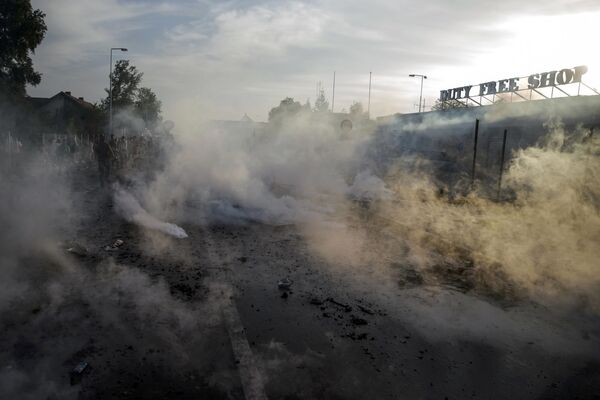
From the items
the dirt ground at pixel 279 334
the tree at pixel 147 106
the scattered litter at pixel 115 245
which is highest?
the tree at pixel 147 106

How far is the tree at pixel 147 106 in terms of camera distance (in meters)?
41.2

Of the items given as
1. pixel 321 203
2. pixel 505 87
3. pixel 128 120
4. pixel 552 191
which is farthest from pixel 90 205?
pixel 128 120

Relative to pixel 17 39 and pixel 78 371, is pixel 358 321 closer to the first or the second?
pixel 78 371

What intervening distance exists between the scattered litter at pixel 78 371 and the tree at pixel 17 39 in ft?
90.2

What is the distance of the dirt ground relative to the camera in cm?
278

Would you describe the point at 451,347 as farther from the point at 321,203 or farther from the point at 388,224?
the point at 321,203

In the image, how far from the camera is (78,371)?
9.24ft

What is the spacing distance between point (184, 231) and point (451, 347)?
207 inches

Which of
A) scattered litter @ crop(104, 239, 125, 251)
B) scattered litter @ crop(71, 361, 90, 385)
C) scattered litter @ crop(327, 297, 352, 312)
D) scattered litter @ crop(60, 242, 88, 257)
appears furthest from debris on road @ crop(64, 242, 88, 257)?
scattered litter @ crop(327, 297, 352, 312)

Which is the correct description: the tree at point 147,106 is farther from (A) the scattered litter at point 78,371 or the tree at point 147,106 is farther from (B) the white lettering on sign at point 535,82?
(A) the scattered litter at point 78,371

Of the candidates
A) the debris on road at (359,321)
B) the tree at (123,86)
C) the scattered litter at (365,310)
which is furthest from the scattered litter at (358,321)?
the tree at (123,86)

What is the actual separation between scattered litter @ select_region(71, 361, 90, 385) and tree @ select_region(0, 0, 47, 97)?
27489mm

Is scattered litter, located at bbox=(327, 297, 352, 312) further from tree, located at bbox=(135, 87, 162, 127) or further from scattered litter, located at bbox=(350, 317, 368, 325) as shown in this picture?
tree, located at bbox=(135, 87, 162, 127)

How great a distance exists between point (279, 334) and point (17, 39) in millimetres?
28071
